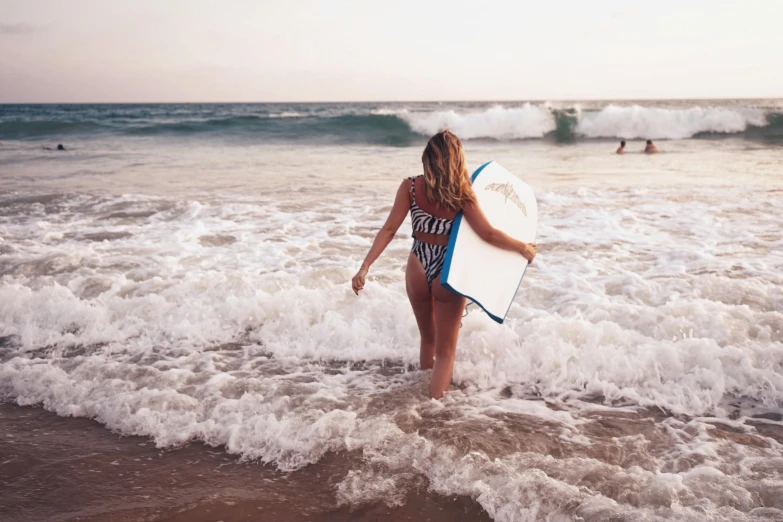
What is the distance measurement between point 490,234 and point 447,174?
46 cm

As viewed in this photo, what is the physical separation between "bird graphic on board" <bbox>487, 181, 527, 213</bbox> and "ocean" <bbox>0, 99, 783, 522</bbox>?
1117mm

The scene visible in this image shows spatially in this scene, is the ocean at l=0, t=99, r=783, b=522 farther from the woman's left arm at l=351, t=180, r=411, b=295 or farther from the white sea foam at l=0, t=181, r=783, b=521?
the woman's left arm at l=351, t=180, r=411, b=295

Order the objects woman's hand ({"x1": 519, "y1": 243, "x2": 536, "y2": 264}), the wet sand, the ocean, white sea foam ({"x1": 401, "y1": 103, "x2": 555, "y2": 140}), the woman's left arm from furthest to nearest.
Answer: white sea foam ({"x1": 401, "y1": 103, "x2": 555, "y2": 140}), woman's hand ({"x1": 519, "y1": 243, "x2": 536, "y2": 264}), the woman's left arm, the ocean, the wet sand

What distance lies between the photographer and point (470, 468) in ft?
9.30

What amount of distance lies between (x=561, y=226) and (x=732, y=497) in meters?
5.32

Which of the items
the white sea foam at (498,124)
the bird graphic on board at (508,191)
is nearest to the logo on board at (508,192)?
the bird graphic on board at (508,191)

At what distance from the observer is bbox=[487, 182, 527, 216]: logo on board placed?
3.62 m

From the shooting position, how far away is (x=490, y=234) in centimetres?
333

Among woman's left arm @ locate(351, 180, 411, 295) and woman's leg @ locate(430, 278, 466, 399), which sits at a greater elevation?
woman's left arm @ locate(351, 180, 411, 295)

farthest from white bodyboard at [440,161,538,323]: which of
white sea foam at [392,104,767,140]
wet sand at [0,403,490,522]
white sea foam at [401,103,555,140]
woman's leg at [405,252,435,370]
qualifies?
white sea foam at [401,103,555,140]

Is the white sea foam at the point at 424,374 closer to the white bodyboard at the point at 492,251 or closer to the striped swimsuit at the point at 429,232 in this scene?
the white bodyboard at the point at 492,251

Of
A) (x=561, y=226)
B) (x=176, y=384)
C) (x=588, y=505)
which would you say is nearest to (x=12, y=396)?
(x=176, y=384)

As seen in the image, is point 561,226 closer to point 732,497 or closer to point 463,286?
point 463,286

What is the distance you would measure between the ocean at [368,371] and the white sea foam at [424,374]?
0.06ft
